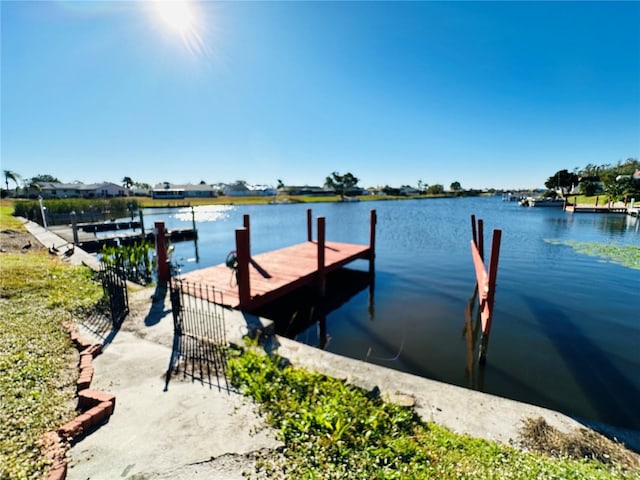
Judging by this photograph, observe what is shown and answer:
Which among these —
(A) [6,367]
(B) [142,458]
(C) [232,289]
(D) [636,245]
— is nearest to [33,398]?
(A) [6,367]

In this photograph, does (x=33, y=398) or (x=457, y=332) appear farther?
(x=457, y=332)

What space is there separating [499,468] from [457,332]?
582cm

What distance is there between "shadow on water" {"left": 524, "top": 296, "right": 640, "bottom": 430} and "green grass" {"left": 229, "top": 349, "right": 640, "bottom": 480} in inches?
119

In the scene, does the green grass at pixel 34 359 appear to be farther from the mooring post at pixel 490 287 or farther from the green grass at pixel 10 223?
the green grass at pixel 10 223

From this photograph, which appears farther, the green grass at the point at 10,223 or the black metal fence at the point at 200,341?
the green grass at the point at 10,223

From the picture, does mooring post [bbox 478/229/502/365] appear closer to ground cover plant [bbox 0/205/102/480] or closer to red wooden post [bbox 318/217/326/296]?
red wooden post [bbox 318/217/326/296]

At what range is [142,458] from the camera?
2.96 m

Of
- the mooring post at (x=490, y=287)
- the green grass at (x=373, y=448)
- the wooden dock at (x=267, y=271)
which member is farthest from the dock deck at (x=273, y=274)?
the mooring post at (x=490, y=287)

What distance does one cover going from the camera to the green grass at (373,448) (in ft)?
9.40

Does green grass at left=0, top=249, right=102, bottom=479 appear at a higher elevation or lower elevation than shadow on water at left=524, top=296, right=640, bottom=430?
higher

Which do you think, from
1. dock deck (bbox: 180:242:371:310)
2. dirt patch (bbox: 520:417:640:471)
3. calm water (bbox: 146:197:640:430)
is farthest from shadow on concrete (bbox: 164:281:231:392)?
dirt patch (bbox: 520:417:640:471)

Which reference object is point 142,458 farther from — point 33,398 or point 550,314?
point 550,314

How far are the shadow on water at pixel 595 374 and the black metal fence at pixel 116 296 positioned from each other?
9360 mm

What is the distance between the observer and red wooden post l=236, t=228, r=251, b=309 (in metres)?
6.83
